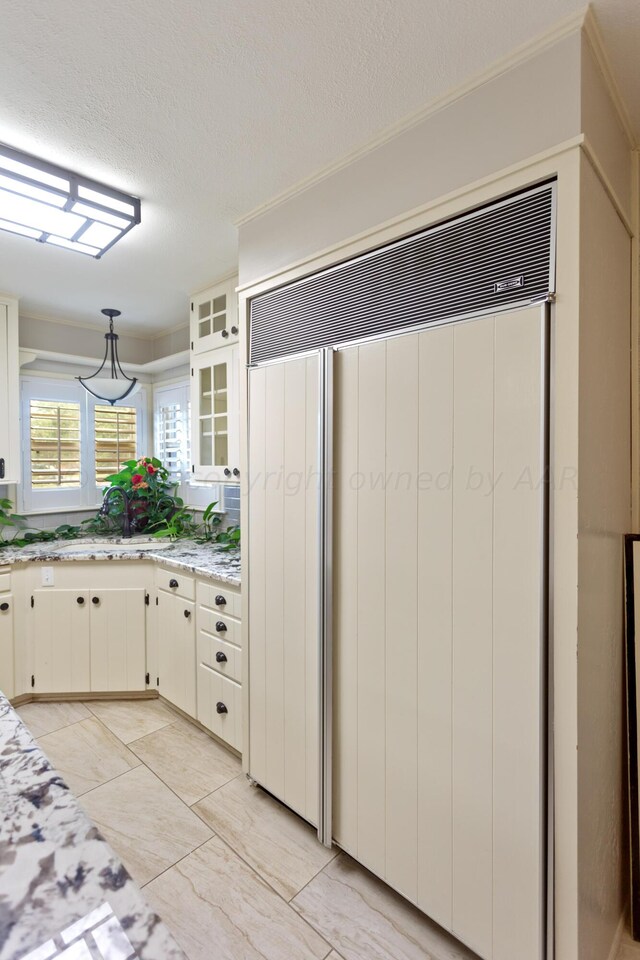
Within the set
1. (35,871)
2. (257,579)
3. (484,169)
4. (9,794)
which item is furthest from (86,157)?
(35,871)

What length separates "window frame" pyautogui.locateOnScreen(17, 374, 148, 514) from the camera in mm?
3361

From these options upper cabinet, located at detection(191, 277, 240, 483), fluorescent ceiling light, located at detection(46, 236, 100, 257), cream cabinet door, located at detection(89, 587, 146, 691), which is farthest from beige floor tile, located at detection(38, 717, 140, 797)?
fluorescent ceiling light, located at detection(46, 236, 100, 257)

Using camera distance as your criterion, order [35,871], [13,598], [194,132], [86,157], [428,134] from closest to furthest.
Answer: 1. [35,871]
2. [428,134]
3. [194,132]
4. [86,157]
5. [13,598]

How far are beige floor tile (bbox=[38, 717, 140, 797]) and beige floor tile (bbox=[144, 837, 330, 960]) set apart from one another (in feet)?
2.28

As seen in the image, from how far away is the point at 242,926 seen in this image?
1505 mm

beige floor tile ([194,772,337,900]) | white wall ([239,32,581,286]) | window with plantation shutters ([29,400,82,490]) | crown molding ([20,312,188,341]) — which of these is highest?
crown molding ([20,312,188,341])

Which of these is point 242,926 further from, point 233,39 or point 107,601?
point 233,39

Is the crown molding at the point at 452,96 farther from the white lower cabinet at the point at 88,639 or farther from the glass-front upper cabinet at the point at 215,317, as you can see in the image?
the white lower cabinet at the point at 88,639

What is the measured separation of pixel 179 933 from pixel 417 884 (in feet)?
2.48

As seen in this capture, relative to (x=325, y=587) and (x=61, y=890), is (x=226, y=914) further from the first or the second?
(x=61, y=890)

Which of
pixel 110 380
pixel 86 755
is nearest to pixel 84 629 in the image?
pixel 86 755

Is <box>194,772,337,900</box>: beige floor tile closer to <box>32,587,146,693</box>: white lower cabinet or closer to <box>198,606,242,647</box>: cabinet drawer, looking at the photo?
<box>198,606,242,647</box>: cabinet drawer

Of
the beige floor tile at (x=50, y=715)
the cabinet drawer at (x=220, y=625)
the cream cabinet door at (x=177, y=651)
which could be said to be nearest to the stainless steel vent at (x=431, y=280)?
the cabinet drawer at (x=220, y=625)

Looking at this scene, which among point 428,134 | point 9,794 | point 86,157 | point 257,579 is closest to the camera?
point 9,794
